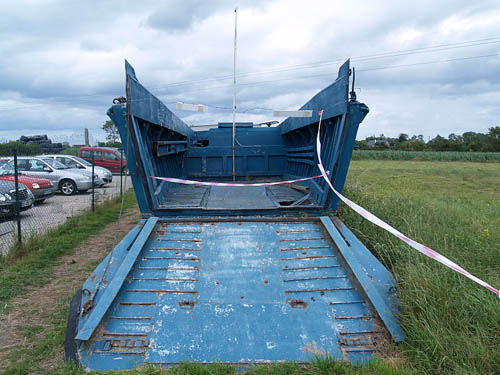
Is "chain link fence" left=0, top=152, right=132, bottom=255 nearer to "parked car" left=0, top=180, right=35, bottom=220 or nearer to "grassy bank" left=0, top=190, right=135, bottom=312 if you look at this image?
"parked car" left=0, top=180, right=35, bottom=220

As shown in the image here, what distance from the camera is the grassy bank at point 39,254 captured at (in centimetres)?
484

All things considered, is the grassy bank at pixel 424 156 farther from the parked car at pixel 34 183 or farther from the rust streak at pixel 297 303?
the rust streak at pixel 297 303

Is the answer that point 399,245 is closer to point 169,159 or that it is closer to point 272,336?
point 272,336

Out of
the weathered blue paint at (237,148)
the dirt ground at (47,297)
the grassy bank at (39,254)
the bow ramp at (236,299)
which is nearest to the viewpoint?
the bow ramp at (236,299)

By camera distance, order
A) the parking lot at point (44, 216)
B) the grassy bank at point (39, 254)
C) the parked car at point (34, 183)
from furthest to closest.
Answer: the parked car at point (34, 183)
the parking lot at point (44, 216)
the grassy bank at point (39, 254)

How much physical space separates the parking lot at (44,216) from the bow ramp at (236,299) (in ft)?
7.63

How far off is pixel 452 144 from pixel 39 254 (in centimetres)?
6305

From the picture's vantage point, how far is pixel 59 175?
47.0 ft

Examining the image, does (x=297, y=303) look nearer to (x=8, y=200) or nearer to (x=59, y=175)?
(x=8, y=200)

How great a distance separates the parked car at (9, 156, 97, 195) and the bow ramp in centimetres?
1159

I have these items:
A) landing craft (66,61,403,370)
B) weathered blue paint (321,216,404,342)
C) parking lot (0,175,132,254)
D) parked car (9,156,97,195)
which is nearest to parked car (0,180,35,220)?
parking lot (0,175,132,254)

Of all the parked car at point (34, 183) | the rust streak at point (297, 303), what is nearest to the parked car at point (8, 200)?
the parked car at point (34, 183)

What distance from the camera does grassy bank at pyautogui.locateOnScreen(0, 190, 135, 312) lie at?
191 inches

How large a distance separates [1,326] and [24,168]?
11.7m
